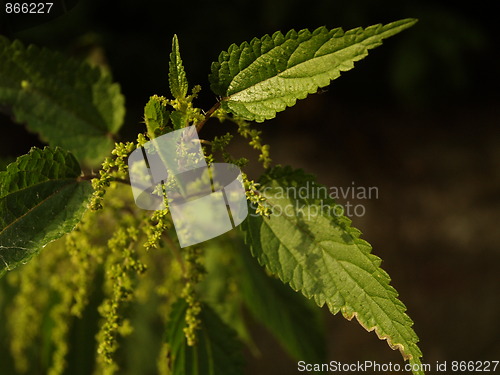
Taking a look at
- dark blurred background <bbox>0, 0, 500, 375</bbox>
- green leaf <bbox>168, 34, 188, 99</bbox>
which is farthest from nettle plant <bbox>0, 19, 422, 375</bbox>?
dark blurred background <bbox>0, 0, 500, 375</bbox>

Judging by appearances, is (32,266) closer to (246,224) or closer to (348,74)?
(246,224)

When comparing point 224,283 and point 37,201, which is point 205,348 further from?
point 37,201

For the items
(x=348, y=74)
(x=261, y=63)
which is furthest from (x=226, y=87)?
(x=348, y=74)

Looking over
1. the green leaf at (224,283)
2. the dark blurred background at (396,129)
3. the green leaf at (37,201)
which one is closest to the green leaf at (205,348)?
the green leaf at (224,283)

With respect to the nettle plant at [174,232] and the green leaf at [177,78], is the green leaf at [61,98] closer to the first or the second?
the nettle plant at [174,232]

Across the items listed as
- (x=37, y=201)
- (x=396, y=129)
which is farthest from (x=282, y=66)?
(x=396, y=129)

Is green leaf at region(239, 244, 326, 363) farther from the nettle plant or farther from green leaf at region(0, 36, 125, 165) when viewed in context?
green leaf at region(0, 36, 125, 165)

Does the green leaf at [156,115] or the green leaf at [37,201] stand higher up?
the green leaf at [156,115]
